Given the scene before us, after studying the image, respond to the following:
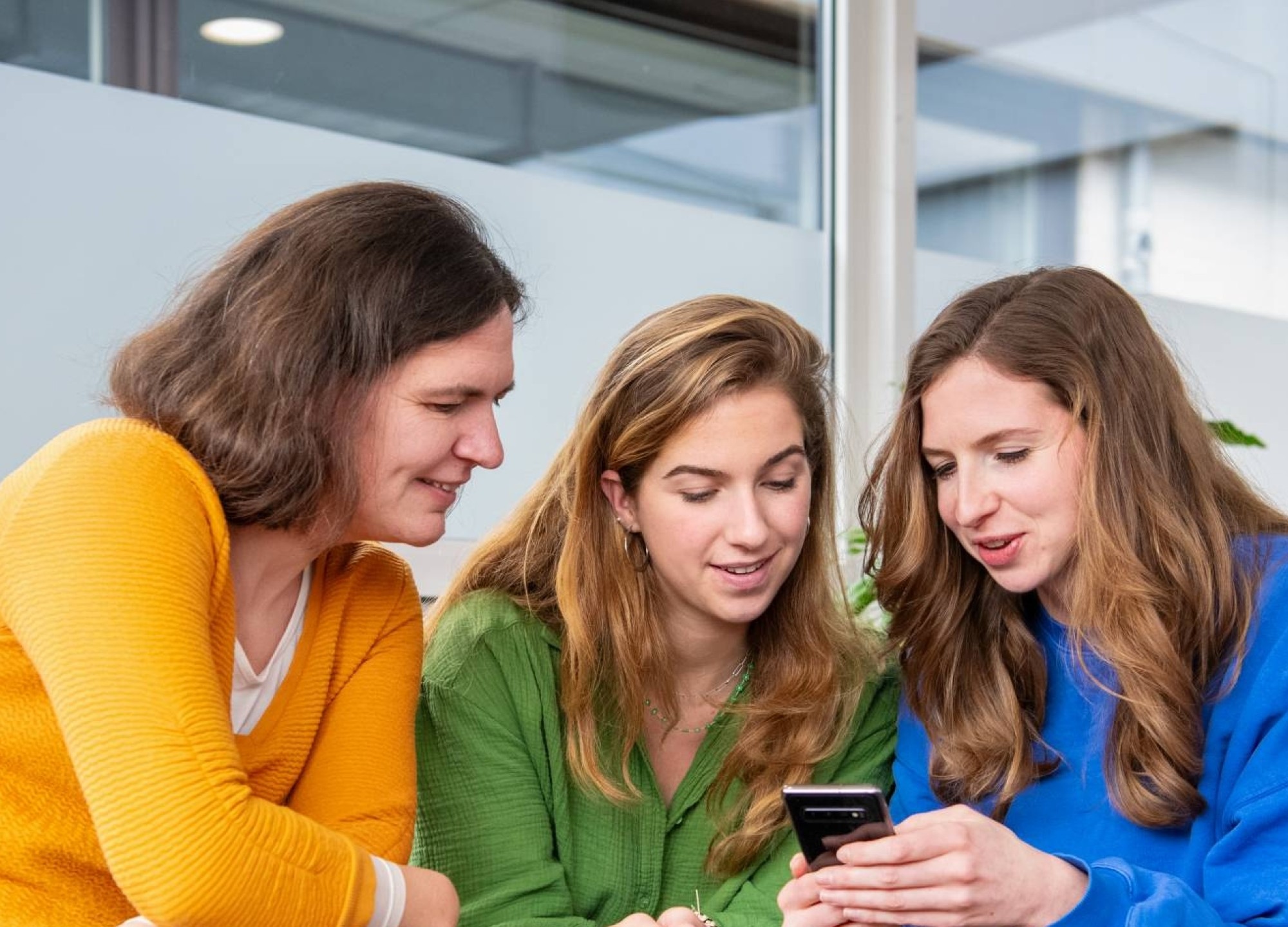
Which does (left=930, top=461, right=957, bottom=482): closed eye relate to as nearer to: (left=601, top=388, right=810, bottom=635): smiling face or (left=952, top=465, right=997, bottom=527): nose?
(left=952, top=465, right=997, bottom=527): nose

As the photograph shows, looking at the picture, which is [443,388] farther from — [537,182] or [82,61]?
[537,182]

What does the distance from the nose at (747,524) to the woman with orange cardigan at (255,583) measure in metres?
0.37

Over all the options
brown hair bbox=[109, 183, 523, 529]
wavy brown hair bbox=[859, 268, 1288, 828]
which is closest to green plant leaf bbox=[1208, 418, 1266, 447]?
wavy brown hair bbox=[859, 268, 1288, 828]

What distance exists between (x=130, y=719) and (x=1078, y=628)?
1.06 m

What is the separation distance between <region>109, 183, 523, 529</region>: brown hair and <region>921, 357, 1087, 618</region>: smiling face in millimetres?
576

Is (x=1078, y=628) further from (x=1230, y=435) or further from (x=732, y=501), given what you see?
(x=1230, y=435)

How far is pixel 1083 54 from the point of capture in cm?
375

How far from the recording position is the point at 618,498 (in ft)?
6.35

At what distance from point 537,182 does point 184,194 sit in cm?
72

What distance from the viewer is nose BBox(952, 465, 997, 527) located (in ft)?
5.49

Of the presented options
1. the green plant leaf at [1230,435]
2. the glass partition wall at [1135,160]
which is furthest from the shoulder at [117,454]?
the glass partition wall at [1135,160]

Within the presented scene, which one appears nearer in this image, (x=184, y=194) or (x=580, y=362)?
(x=184, y=194)

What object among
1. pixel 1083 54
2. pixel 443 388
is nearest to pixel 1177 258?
pixel 1083 54

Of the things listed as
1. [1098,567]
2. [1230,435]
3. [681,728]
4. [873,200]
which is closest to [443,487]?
[681,728]
